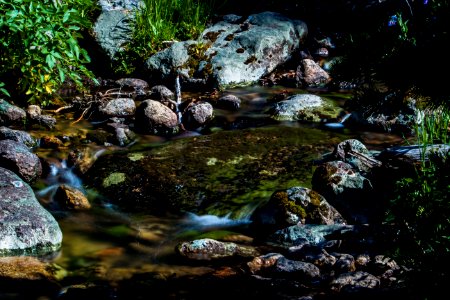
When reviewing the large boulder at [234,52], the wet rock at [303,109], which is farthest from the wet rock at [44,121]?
the wet rock at [303,109]

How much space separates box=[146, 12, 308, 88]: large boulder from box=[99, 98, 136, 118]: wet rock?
2053 mm

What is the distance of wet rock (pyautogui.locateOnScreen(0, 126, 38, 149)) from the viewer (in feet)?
22.8

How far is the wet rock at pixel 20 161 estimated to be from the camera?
20.0 ft

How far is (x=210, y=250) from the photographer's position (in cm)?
450

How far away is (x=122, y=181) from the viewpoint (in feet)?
20.1

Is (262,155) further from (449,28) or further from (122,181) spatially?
(449,28)

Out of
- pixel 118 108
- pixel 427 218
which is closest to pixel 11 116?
pixel 118 108

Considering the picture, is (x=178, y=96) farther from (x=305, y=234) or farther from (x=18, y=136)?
(x=305, y=234)

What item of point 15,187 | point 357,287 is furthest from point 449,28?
point 15,187

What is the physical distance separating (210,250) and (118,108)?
484cm

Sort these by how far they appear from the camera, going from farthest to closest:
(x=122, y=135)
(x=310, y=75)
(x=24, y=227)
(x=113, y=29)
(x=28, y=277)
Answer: (x=113, y=29), (x=310, y=75), (x=122, y=135), (x=24, y=227), (x=28, y=277)

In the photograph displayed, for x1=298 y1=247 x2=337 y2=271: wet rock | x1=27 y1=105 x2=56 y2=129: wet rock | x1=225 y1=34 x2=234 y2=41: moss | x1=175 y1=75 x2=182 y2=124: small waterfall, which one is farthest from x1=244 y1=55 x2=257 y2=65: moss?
x1=298 y1=247 x2=337 y2=271: wet rock

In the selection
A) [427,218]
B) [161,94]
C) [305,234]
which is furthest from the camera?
[161,94]

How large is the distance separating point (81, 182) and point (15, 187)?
4.98ft
